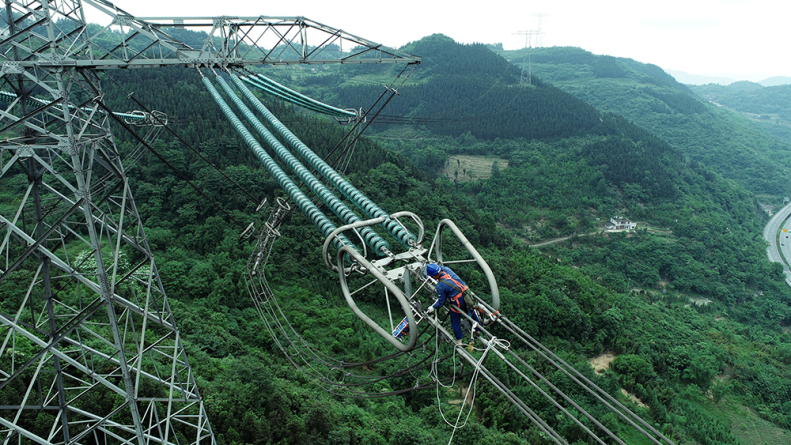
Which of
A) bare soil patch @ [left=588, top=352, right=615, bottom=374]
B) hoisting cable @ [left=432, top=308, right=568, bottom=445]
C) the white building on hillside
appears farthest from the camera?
the white building on hillside

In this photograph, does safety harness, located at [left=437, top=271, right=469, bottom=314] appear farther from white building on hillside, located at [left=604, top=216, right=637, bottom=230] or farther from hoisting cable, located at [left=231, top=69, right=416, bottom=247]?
white building on hillside, located at [left=604, top=216, right=637, bottom=230]

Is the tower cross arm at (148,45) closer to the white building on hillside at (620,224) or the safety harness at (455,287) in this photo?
the safety harness at (455,287)

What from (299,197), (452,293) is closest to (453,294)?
(452,293)

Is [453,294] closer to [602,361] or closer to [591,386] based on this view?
[591,386]

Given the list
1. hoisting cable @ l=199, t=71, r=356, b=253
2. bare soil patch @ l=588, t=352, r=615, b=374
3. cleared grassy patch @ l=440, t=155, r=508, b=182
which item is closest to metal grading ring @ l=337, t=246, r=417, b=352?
hoisting cable @ l=199, t=71, r=356, b=253

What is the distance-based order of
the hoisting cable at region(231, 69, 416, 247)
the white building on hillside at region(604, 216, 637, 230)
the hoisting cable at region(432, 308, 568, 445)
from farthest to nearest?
the white building on hillside at region(604, 216, 637, 230), the hoisting cable at region(231, 69, 416, 247), the hoisting cable at region(432, 308, 568, 445)
